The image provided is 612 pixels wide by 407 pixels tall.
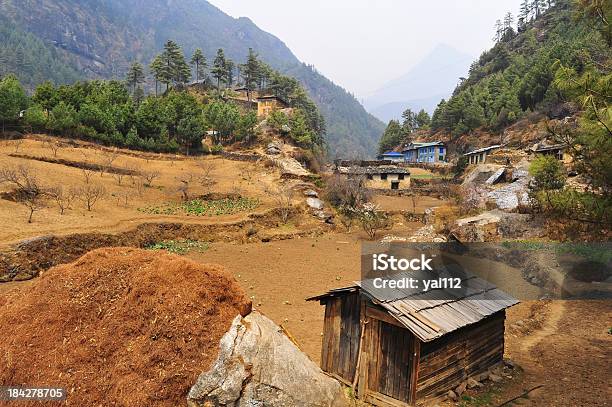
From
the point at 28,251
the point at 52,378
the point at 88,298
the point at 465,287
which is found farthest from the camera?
the point at 28,251

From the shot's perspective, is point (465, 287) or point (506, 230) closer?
point (465, 287)

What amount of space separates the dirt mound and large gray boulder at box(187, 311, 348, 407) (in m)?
0.42

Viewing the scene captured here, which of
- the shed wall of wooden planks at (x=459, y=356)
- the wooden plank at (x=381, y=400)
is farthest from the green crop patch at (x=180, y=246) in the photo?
the shed wall of wooden planks at (x=459, y=356)

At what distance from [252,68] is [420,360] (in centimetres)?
7580

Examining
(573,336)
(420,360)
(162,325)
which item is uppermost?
(162,325)

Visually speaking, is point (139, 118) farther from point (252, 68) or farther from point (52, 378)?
point (52, 378)

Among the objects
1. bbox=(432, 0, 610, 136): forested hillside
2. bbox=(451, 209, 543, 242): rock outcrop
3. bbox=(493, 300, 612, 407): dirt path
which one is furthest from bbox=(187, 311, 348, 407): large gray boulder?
bbox=(432, 0, 610, 136): forested hillside

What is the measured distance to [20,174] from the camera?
2681 cm

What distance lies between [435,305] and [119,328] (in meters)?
6.52

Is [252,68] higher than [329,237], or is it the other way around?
[252,68]

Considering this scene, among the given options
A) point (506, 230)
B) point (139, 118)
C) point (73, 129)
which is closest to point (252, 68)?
point (139, 118)

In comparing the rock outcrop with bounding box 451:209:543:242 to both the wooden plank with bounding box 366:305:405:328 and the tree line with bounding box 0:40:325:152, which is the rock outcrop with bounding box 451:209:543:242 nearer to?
the wooden plank with bounding box 366:305:405:328

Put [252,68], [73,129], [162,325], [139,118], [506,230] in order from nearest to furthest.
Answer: [162,325], [506,230], [73,129], [139,118], [252,68]

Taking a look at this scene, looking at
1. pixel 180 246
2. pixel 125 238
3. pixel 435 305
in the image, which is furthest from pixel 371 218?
pixel 435 305
